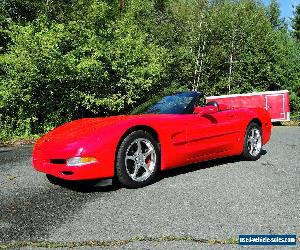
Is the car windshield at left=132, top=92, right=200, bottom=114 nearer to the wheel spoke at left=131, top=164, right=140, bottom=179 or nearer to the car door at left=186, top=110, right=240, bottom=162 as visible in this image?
the car door at left=186, top=110, right=240, bottom=162

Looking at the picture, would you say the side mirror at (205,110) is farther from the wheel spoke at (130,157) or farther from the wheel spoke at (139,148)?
the wheel spoke at (130,157)

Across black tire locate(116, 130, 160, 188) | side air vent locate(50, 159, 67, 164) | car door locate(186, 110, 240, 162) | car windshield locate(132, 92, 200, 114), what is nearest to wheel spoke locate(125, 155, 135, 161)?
black tire locate(116, 130, 160, 188)

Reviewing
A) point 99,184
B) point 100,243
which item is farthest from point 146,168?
point 100,243

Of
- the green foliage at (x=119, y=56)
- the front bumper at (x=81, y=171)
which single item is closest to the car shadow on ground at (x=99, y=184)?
the front bumper at (x=81, y=171)

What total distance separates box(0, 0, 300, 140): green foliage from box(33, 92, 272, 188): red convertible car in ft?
25.2

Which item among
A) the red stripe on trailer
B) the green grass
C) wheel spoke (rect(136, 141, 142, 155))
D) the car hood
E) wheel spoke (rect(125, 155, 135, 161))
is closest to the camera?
the green grass

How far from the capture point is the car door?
224 inches

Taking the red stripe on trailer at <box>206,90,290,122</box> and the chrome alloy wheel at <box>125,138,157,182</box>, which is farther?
the red stripe on trailer at <box>206,90,290,122</box>

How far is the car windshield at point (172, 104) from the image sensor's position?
19.2 ft

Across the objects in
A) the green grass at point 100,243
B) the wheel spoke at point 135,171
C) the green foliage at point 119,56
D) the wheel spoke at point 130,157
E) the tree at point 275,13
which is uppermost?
the tree at point 275,13

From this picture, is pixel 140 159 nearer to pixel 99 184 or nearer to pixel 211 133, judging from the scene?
pixel 99 184

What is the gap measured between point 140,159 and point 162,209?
1.11 m

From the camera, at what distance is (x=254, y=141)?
23.4ft

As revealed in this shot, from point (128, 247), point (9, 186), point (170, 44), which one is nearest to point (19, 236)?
point (128, 247)
